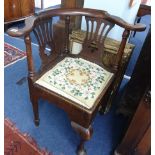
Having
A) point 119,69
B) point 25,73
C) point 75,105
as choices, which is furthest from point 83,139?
point 25,73

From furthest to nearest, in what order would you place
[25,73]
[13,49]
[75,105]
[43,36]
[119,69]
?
[13,49], [25,73], [119,69], [43,36], [75,105]

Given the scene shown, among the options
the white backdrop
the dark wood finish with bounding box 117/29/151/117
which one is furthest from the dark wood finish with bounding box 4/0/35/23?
the dark wood finish with bounding box 117/29/151/117

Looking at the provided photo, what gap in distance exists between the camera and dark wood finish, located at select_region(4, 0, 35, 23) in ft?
8.06

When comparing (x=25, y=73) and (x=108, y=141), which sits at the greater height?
(x=25, y=73)

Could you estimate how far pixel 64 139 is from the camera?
1.25 meters

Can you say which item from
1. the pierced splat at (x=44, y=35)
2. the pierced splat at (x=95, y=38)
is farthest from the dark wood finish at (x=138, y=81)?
the pierced splat at (x=44, y=35)

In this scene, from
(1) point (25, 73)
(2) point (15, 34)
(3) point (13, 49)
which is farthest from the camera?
(3) point (13, 49)

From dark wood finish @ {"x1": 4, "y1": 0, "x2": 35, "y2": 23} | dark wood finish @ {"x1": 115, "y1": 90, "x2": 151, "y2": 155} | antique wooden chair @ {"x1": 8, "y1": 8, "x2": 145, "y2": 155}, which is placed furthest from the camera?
dark wood finish @ {"x1": 4, "y1": 0, "x2": 35, "y2": 23}

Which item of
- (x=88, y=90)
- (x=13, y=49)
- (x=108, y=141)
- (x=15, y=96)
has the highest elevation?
(x=88, y=90)

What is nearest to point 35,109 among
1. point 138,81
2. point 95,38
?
point 95,38

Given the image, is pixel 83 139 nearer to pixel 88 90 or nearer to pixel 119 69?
pixel 88 90

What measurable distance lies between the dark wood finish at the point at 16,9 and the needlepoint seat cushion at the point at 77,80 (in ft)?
5.75

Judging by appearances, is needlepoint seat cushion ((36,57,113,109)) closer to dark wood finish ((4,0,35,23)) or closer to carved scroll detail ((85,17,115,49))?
carved scroll detail ((85,17,115,49))

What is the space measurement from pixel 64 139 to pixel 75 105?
446 mm
